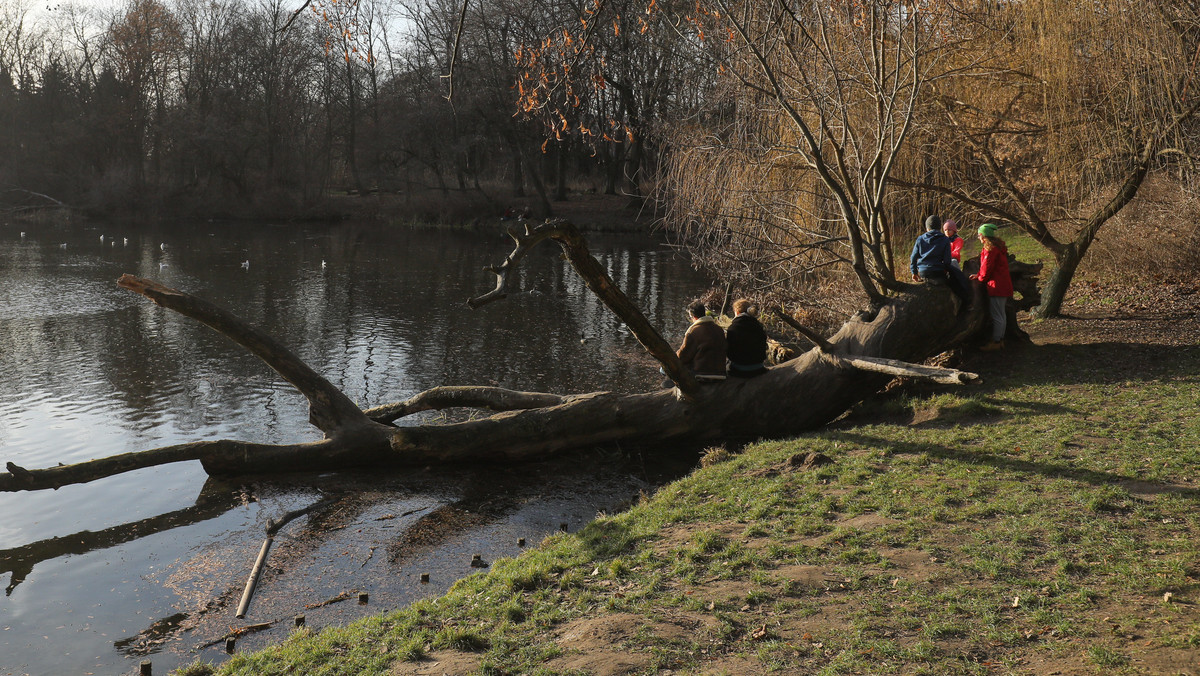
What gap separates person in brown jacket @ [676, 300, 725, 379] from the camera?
34.9 ft

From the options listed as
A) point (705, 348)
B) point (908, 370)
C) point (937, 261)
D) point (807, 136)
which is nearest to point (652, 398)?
point (705, 348)

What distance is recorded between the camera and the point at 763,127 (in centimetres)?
1595

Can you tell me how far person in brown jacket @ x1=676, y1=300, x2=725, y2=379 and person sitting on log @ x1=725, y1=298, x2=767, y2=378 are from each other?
16 centimetres

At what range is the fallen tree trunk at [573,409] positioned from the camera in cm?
1009

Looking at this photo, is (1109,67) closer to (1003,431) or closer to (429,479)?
(1003,431)

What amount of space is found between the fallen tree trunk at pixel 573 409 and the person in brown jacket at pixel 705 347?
0.68 feet

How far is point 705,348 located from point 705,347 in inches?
0.5

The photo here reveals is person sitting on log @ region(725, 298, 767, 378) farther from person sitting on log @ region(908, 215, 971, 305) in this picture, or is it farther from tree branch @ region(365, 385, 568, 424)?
person sitting on log @ region(908, 215, 971, 305)

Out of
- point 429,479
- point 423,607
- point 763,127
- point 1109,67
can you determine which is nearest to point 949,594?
point 423,607

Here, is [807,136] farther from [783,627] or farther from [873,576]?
[783,627]

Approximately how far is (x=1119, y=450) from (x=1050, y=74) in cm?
734

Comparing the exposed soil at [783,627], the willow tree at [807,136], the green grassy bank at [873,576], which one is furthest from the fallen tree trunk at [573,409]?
the exposed soil at [783,627]

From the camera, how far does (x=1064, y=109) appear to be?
12344 millimetres

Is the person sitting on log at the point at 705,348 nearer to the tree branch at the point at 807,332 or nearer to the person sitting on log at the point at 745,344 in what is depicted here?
the person sitting on log at the point at 745,344
